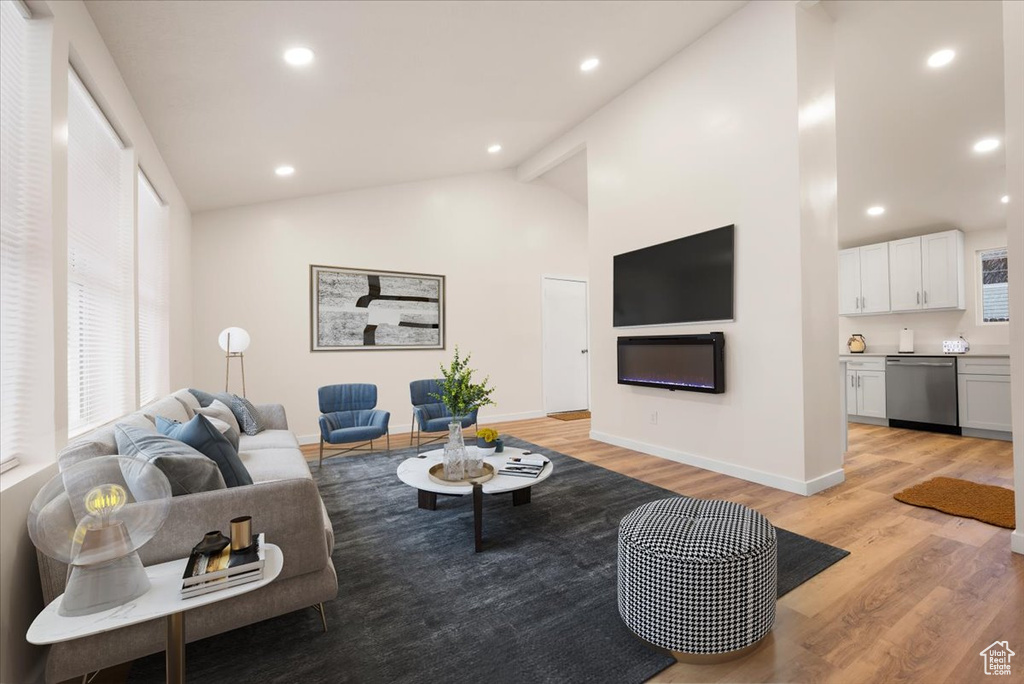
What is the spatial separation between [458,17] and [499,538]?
10.4 feet

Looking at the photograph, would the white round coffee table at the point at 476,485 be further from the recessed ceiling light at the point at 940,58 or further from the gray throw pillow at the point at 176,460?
the recessed ceiling light at the point at 940,58

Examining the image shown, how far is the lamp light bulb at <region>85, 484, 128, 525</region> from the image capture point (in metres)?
1.12

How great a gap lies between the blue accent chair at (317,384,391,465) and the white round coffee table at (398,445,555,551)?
3.89 ft

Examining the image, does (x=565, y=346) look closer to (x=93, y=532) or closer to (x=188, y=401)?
(x=188, y=401)

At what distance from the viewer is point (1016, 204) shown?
2230 millimetres

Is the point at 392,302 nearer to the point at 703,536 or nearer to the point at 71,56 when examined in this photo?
the point at 71,56

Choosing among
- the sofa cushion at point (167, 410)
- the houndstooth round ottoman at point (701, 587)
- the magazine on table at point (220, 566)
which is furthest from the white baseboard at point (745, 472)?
the sofa cushion at point (167, 410)

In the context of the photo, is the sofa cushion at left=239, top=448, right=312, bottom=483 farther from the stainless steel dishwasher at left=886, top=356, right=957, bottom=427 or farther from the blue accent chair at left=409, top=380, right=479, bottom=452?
the stainless steel dishwasher at left=886, top=356, right=957, bottom=427

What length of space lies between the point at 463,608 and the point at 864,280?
6.69 m

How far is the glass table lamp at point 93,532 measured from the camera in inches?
42.5

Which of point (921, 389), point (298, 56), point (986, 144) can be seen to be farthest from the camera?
point (921, 389)

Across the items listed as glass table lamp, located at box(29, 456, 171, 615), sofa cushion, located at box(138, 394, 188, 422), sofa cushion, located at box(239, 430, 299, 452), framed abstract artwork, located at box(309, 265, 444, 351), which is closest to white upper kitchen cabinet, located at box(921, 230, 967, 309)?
framed abstract artwork, located at box(309, 265, 444, 351)

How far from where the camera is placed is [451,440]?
106 inches

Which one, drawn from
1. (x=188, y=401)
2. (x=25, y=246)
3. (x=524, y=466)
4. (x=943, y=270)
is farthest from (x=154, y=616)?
(x=943, y=270)
